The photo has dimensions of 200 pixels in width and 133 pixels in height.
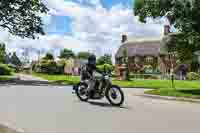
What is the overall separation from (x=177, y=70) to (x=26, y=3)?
3324 cm

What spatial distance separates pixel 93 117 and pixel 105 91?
3.52 meters

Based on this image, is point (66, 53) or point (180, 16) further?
point (66, 53)

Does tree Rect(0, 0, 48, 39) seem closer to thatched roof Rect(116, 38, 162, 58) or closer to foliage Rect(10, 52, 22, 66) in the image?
thatched roof Rect(116, 38, 162, 58)

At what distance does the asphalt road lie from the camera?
10.8 m

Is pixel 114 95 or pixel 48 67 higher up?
pixel 48 67

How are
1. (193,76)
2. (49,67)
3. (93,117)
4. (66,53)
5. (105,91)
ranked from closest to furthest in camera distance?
(93,117) < (105,91) < (193,76) < (49,67) < (66,53)

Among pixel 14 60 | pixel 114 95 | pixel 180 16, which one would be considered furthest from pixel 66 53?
pixel 114 95

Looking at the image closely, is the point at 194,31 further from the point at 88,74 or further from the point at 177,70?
the point at 177,70

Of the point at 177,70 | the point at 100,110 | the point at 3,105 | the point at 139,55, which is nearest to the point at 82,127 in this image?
the point at 100,110

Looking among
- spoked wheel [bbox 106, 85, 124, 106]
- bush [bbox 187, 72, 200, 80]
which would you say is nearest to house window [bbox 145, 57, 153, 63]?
bush [bbox 187, 72, 200, 80]

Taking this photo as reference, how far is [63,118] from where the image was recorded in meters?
12.4

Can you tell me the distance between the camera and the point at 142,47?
10481 centimetres

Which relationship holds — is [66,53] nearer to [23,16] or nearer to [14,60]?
[14,60]

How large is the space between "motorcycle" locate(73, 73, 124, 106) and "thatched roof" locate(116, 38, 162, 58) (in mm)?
82176
